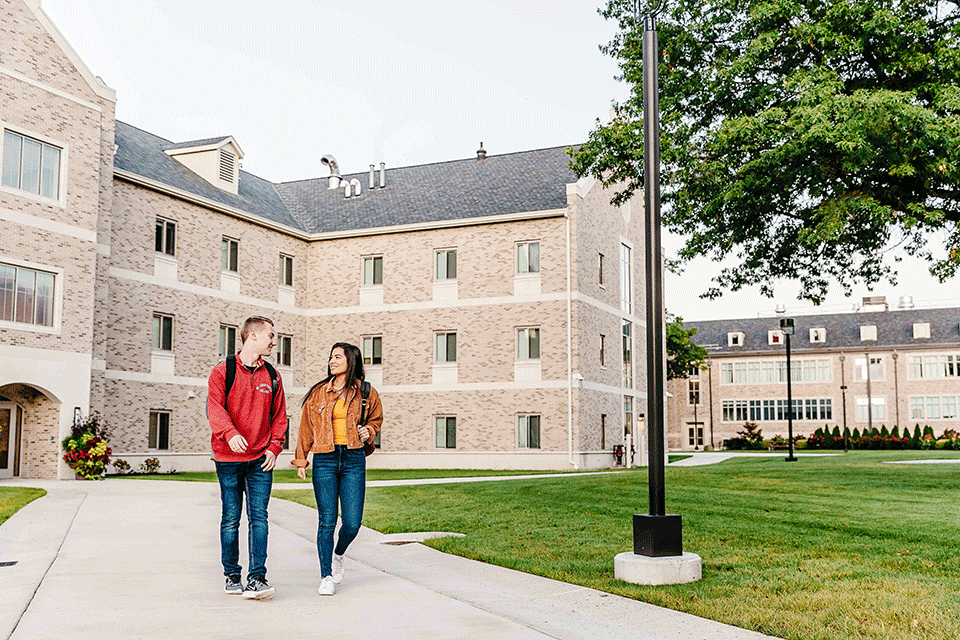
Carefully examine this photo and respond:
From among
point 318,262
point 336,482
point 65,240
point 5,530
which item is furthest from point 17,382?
point 336,482

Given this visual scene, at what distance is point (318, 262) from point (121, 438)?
38.4 feet

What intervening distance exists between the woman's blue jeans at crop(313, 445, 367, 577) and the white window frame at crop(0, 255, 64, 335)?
58.8ft

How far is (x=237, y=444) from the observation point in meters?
6.36

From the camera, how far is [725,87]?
17.9m

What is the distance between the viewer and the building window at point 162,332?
2866cm

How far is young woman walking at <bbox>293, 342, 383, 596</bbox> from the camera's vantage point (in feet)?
22.7

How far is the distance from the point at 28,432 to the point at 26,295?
372 cm

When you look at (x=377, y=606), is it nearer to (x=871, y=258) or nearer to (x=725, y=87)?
(x=725, y=87)

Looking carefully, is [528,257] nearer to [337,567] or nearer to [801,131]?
[801,131]

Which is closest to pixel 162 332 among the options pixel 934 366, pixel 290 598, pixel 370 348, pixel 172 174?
pixel 172 174

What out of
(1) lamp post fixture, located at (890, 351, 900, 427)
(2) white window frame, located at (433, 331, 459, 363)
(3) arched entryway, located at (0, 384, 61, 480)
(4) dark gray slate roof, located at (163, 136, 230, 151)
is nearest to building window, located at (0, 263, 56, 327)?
(3) arched entryway, located at (0, 384, 61, 480)

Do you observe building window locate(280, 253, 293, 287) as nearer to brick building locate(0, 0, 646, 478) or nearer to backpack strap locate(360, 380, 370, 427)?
brick building locate(0, 0, 646, 478)

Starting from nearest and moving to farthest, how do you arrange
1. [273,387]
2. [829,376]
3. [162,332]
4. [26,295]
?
[273,387] → [26,295] → [162,332] → [829,376]

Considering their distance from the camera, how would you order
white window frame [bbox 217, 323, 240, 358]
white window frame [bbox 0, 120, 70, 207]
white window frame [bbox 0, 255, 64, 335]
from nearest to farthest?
white window frame [bbox 0, 255, 64, 335] < white window frame [bbox 0, 120, 70, 207] < white window frame [bbox 217, 323, 240, 358]
